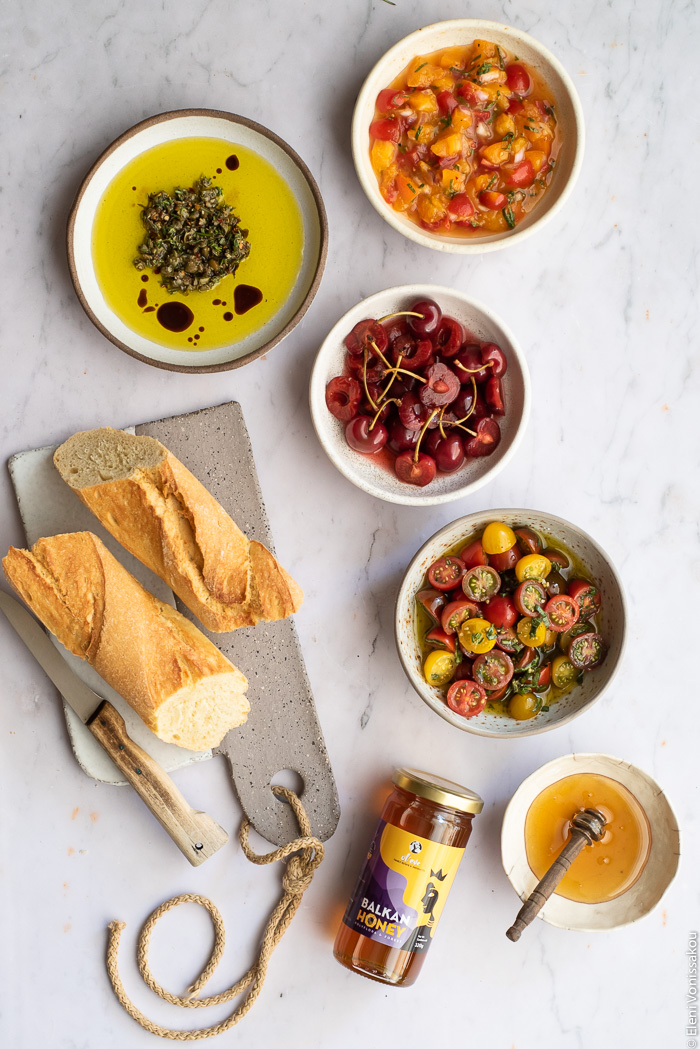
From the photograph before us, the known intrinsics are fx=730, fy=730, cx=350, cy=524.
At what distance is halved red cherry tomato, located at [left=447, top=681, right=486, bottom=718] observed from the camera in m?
1.97

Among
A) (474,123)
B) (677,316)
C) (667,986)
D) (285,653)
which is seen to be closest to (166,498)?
(285,653)

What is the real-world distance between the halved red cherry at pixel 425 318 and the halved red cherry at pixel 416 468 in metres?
0.33

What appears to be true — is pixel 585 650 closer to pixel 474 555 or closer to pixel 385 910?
pixel 474 555

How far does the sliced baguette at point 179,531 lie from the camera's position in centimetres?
183

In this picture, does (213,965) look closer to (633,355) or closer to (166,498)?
(166,498)

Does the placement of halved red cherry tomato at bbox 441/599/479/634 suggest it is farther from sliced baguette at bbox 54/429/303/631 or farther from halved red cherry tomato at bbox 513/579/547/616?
sliced baguette at bbox 54/429/303/631

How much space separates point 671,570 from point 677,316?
77 centimetres

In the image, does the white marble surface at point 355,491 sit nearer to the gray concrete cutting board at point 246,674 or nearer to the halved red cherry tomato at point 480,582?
the gray concrete cutting board at point 246,674

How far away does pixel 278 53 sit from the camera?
208 centimetres

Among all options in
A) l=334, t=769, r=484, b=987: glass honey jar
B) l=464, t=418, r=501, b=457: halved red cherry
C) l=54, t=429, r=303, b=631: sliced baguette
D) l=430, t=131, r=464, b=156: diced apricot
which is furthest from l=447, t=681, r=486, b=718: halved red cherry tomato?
l=430, t=131, r=464, b=156: diced apricot

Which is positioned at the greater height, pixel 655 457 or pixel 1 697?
pixel 655 457

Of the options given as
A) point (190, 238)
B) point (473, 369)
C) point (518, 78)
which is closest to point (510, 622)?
point (473, 369)

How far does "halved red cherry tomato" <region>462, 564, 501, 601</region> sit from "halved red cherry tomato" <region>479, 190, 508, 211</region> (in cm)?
98

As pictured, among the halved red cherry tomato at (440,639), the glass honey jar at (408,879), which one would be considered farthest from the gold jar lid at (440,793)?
the halved red cherry tomato at (440,639)
